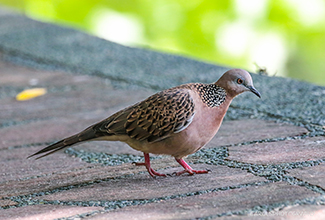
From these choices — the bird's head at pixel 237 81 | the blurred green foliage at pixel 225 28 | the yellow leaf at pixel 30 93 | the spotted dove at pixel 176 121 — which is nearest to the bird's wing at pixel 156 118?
the spotted dove at pixel 176 121

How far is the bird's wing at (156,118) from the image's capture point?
2.64 m

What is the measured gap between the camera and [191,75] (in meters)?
5.00

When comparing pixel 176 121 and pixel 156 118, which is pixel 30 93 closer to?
pixel 156 118

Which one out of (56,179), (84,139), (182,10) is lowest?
(56,179)

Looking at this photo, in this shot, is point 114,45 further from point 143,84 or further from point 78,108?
point 78,108

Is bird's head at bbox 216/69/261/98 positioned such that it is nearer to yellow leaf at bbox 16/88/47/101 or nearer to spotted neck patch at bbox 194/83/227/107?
spotted neck patch at bbox 194/83/227/107

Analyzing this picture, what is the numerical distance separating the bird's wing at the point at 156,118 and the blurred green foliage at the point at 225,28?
4.80m

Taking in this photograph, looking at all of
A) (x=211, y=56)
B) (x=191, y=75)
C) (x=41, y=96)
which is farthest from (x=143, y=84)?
(x=211, y=56)

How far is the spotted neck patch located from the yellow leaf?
2490 mm

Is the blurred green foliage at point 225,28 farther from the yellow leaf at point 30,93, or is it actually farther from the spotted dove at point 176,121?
the spotted dove at point 176,121

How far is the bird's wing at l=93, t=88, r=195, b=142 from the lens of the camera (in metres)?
2.64

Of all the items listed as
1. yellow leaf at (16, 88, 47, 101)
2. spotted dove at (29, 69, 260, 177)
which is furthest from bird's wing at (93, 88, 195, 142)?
yellow leaf at (16, 88, 47, 101)

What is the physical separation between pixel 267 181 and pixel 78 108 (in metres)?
2.37

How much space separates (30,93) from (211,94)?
2611 millimetres
